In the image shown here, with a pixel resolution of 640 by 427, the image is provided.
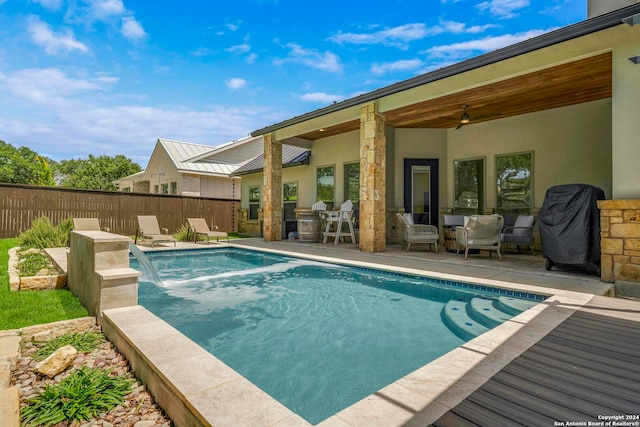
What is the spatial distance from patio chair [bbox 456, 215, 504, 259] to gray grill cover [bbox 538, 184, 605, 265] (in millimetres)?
1459

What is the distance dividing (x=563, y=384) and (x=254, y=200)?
13.8m

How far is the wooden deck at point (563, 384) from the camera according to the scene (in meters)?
1.56

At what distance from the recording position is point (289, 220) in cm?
1244

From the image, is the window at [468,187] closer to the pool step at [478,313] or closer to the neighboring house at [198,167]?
the pool step at [478,313]

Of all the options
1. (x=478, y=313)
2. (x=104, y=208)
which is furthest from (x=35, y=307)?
(x=104, y=208)

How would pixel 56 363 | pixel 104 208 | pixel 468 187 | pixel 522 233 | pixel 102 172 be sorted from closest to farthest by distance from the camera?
pixel 56 363
pixel 522 233
pixel 468 187
pixel 104 208
pixel 102 172

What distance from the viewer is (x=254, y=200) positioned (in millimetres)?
14820

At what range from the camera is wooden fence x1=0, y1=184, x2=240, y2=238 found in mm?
10398

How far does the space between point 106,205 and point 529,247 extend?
1368cm

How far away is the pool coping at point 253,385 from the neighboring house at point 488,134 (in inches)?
138

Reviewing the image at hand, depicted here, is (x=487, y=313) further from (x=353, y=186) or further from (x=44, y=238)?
(x=44, y=238)

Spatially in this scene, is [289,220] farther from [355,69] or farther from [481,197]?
[355,69]

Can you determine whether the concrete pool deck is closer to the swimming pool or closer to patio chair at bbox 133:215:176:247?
the swimming pool

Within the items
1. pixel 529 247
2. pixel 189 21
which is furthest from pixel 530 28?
pixel 189 21
